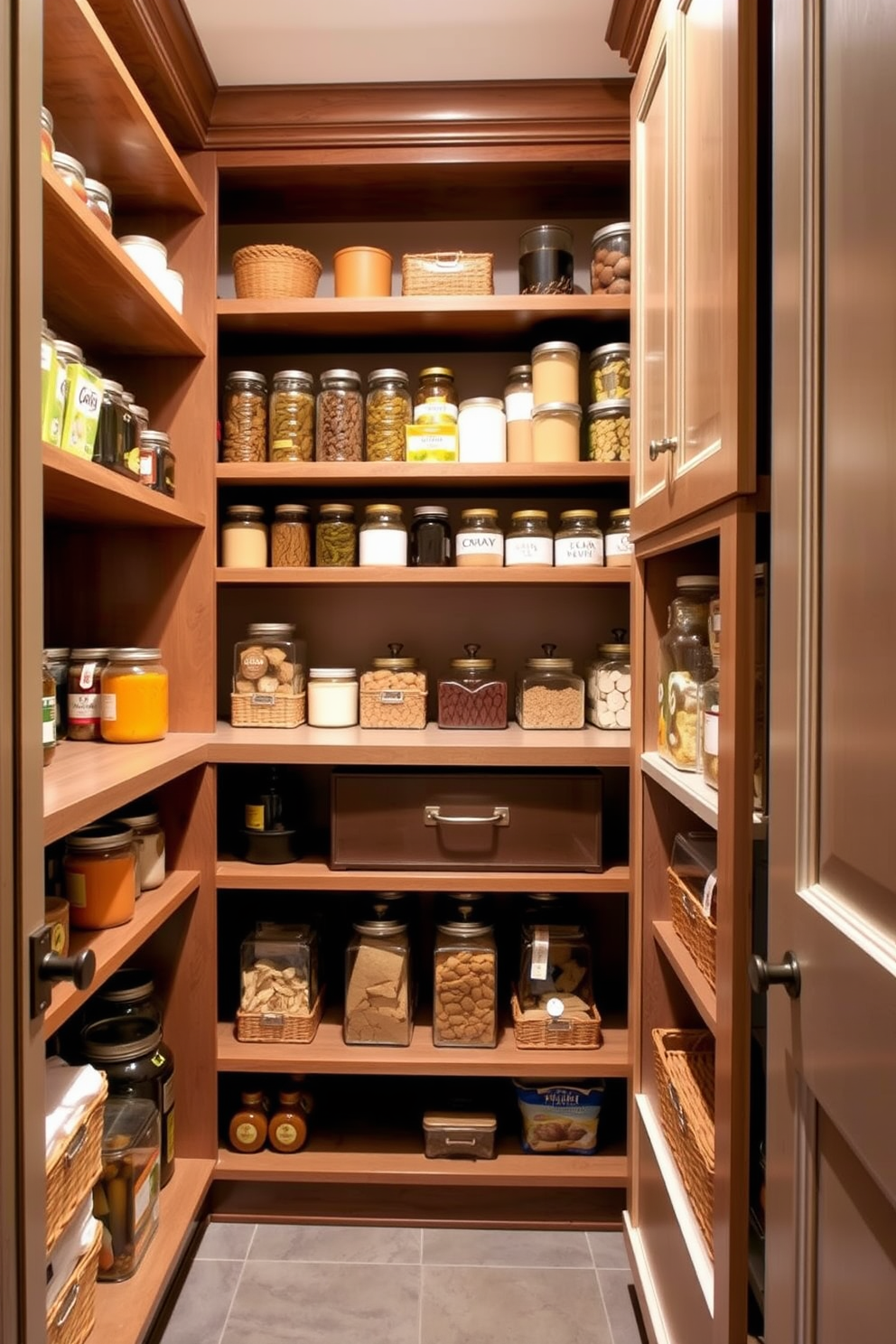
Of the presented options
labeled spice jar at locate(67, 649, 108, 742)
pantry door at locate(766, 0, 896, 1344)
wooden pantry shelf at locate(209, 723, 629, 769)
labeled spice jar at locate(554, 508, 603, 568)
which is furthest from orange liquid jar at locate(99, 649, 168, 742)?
pantry door at locate(766, 0, 896, 1344)

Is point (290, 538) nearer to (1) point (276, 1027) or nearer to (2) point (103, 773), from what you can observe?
(2) point (103, 773)

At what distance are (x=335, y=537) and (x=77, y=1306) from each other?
1.39 m

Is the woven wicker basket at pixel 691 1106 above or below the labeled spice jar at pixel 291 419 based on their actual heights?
below

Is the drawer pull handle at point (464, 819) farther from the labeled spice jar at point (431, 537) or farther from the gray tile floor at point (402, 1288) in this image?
the gray tile floor at point (402, 1288)

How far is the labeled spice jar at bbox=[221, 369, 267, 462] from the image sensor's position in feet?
6.01

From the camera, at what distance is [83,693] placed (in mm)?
1606

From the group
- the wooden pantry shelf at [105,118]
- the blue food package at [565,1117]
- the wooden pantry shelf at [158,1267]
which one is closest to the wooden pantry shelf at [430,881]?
the blue food package at [565,1117]

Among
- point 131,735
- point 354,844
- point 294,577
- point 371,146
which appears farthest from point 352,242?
point 354,844

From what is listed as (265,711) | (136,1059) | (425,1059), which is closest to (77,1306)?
(136,1059)

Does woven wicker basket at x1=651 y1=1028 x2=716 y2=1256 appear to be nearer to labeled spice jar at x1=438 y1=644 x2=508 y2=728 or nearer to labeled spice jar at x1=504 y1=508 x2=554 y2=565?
labeled spice jar at x1=438 y1=644 x2=508 y2=728

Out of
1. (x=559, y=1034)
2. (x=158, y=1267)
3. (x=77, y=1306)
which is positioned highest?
(x=559, y=1034)

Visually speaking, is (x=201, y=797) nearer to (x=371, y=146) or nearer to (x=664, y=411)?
(x=664, y=411)

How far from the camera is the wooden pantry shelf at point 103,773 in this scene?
104cm

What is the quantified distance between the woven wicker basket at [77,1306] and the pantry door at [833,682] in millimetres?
Result: 890
